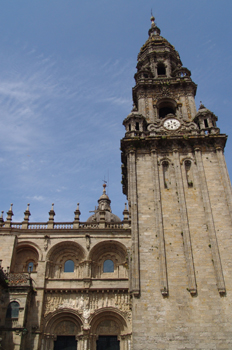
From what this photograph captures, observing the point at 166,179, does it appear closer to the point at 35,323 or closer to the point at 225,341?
the point at 225,341

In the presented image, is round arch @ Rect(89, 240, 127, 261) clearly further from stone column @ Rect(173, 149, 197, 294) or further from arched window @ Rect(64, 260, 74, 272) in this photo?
stone column @ Rect(173, 149, 197, 294)

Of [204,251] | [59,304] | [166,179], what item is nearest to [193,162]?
[166,179]

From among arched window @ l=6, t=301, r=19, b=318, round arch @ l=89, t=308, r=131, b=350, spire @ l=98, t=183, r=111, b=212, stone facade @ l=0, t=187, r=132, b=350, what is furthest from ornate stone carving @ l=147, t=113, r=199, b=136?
spire @ l=98, t=183, r=111, b=212

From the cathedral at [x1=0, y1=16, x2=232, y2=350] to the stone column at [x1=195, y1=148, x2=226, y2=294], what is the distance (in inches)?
2.9

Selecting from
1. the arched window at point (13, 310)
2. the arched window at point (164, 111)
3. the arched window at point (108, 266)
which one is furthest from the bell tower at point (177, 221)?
the arched window at point (13, 310)

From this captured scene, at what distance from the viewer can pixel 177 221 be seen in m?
26.5

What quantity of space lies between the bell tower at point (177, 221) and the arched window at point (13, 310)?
9.07m

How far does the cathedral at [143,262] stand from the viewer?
2244cm

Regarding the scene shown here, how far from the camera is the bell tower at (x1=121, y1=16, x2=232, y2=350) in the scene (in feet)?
72.0

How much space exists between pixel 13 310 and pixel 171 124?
863 inches

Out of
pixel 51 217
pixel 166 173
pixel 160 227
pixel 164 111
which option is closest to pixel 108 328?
pixel 160 227

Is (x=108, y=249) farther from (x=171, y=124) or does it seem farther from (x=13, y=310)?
(x=171, y=124)

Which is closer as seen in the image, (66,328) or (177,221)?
(177,221)

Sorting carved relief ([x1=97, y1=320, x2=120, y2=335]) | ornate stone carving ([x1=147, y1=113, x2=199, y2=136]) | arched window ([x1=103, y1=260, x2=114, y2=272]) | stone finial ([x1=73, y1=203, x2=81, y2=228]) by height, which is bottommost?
carved relief ([x1=97, y1=320, x2=120, y2=335])
